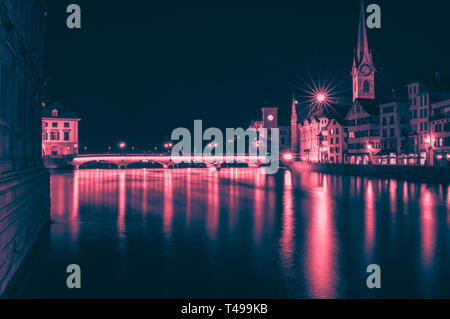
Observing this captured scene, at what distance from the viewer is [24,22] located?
1487cm

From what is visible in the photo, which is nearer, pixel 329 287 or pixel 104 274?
pixel 329 287

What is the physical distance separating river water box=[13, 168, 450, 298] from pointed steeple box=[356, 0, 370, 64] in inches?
3979

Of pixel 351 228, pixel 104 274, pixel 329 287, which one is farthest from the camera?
pixel 351 228

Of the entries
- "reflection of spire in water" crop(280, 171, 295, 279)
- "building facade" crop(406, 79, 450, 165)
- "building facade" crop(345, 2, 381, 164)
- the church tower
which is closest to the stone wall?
"reflection of spire in water" crop(280, 171, 295, 279)

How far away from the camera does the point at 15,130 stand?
1290 centimetres

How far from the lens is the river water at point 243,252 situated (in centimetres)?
1279

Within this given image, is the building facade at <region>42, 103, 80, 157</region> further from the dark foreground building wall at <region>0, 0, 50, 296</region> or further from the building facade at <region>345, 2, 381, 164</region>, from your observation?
the dark foreground building wall at <region>0, 0, 50, 296</region>

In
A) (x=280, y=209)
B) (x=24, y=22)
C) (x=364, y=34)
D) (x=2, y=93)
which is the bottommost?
(x=280, y=209)

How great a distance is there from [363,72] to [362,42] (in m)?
10.9

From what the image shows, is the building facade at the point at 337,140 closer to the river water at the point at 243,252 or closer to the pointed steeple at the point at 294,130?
the pointed steeple at the point at 294,130
